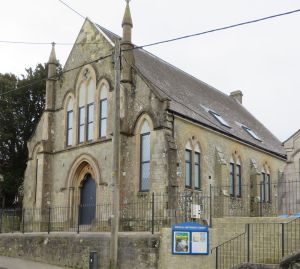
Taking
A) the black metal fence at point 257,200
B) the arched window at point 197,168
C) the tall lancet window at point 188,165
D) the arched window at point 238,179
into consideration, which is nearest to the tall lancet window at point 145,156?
the tall lancet window at point 188,165

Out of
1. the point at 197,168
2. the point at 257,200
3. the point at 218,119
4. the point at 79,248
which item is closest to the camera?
the point at 79,248

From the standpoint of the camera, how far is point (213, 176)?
25844mm

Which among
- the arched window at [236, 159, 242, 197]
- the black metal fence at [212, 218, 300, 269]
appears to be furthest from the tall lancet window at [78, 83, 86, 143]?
the black metal fence at [212, 218, 300, 269]

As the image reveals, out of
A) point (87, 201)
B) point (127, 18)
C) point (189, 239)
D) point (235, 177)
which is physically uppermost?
point (127, 18)

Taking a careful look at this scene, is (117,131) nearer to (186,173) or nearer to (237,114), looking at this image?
(186,173)

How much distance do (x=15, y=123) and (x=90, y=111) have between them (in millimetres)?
9346

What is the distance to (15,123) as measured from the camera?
32906 mm

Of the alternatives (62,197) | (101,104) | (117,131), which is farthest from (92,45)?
(117,131)

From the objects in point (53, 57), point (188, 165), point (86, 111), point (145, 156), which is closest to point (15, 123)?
point (53, 57)

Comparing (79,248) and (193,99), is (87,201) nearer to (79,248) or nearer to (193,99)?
(79,248)

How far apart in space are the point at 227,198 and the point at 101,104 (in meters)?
8.57

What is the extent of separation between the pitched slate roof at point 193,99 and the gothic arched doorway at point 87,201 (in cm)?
621

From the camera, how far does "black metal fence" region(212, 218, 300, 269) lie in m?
15.1

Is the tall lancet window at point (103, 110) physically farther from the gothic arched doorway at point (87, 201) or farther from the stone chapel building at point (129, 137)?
the gothic arched doorway at point (87, 201)
